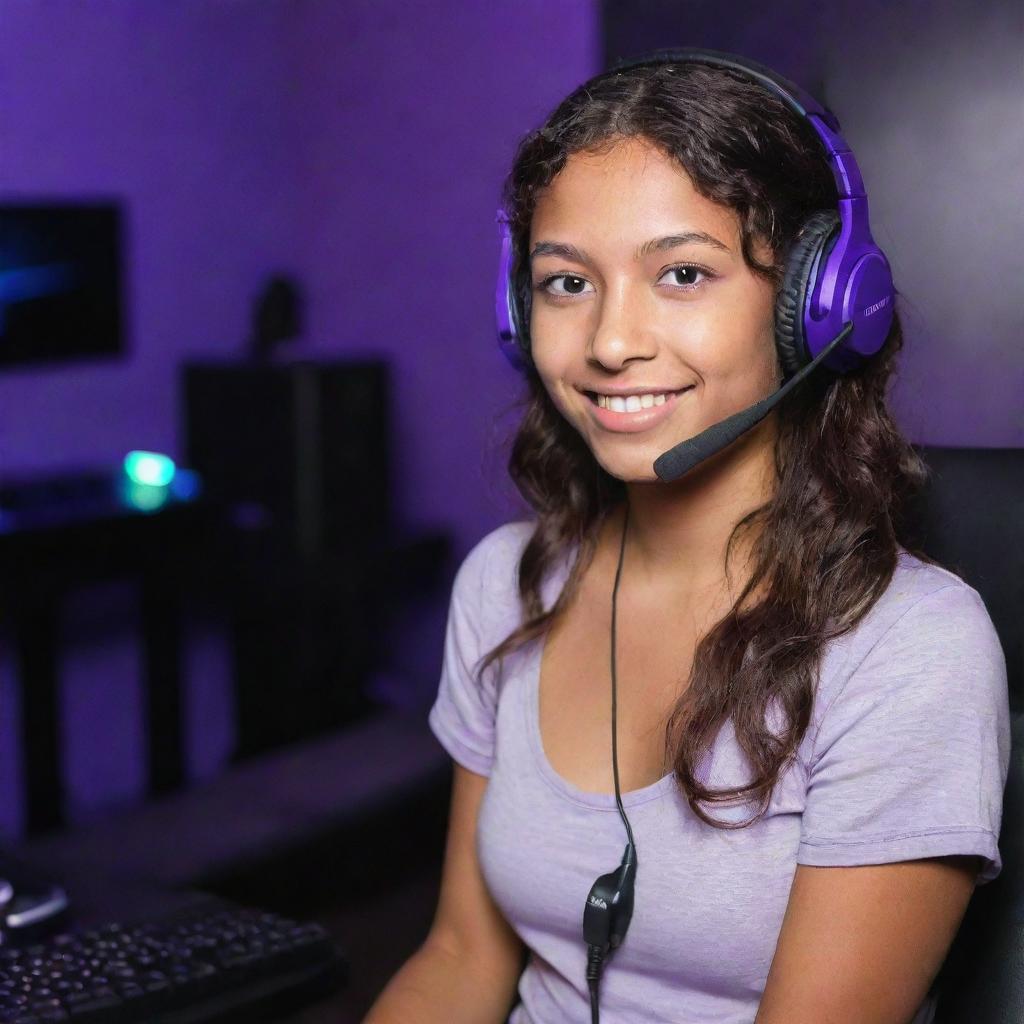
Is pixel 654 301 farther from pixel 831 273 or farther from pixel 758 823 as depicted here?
pixel 758 823

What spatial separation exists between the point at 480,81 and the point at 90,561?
1.31 m

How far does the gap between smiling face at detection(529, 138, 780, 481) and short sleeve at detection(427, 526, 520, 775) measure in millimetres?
262

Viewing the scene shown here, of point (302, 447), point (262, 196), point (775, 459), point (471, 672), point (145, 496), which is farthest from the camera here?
point (262, 196)

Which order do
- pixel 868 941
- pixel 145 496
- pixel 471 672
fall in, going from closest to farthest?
pixel 868 941
pixel 471 672
pixel 145 496

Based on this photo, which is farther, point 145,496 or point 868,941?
point 145,496

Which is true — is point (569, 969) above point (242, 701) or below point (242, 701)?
above

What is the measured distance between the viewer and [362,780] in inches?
65.7

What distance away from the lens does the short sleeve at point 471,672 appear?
1199 millimetres

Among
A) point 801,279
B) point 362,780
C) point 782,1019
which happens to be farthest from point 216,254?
point 782,1019

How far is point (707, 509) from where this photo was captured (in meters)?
1.09

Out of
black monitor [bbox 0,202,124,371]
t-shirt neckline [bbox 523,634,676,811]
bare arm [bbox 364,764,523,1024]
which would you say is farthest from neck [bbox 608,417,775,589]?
black monitor [bbox 0,202,124,371]

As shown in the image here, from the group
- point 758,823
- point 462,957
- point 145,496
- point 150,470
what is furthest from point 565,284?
point 150,470

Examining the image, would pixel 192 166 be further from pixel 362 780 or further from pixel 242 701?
pixel 362 780

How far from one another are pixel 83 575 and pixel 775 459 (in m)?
1.81
